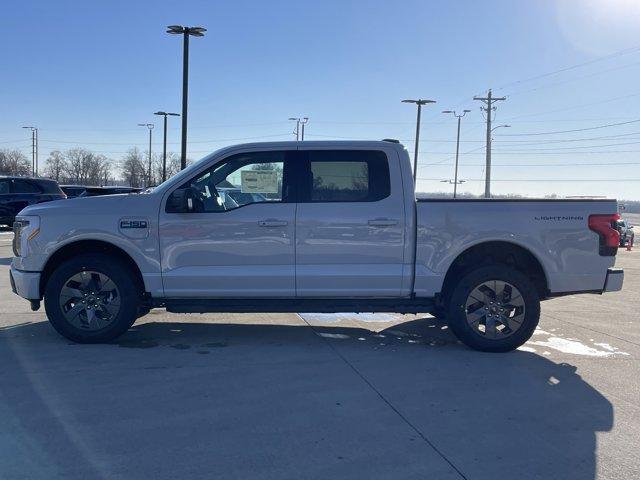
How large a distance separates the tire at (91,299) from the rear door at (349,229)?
5.92 ft

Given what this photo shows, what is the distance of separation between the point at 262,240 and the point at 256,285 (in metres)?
0.47

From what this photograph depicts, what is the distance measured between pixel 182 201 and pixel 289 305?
153 cm

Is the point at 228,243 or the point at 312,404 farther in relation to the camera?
the point at 228,243

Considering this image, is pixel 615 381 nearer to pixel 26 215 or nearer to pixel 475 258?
pixel 475 258

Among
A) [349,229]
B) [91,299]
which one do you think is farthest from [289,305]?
[91,299]

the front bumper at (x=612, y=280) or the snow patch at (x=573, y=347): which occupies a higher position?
the front bumper at (x=612, y=280)

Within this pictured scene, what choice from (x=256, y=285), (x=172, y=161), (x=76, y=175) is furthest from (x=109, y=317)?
(x=76, y=175)

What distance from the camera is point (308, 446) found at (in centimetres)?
391

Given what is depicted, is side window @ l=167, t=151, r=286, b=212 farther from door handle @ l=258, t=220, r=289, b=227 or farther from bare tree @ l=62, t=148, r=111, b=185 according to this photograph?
bare tree @ l=62, t=148, r=111, b=185

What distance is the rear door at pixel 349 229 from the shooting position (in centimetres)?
618

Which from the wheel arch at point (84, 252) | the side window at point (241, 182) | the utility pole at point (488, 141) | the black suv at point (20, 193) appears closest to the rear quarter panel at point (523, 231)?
the side window at point (241, 182)

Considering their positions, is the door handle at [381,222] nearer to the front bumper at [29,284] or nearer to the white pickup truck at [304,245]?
the white pickup truck at [304,245]

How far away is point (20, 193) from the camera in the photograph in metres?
19.9

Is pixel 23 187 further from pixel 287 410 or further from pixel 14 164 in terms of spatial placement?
pixel 14 164
